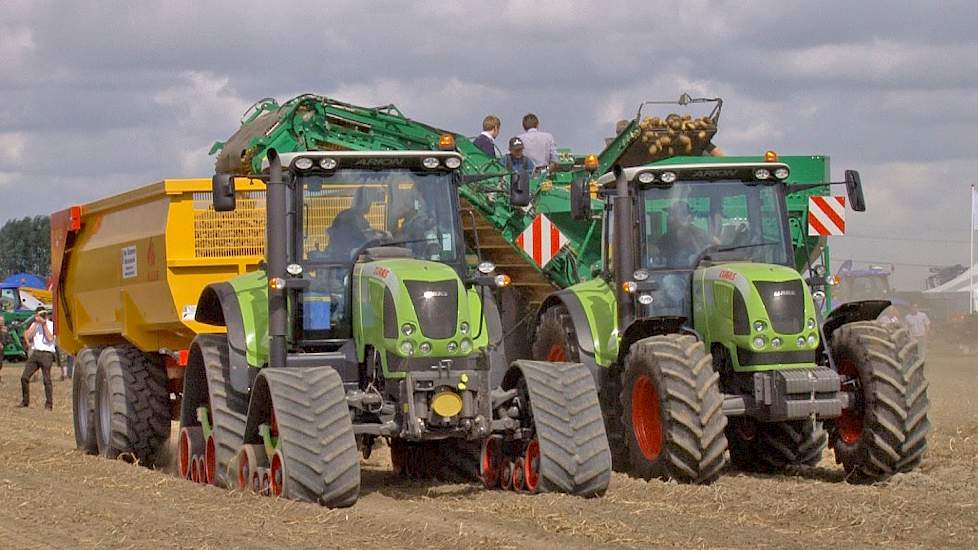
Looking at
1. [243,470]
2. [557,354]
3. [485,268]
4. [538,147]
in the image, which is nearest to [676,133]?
[538,147]

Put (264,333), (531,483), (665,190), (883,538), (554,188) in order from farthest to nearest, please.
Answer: (554,188) → (665,190) → (264,333) → (531,483) → (883,538)

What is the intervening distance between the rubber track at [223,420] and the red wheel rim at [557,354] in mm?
2969

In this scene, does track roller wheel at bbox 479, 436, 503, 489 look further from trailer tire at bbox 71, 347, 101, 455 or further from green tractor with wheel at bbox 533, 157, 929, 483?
trailer tire at bbox 71, 347, 101, 455

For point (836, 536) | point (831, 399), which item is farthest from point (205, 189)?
point (836, 536)

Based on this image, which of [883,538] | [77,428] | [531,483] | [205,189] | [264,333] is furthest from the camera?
[77,428]

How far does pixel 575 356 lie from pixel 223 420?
307 cm

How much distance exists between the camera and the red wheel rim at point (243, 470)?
10977mm

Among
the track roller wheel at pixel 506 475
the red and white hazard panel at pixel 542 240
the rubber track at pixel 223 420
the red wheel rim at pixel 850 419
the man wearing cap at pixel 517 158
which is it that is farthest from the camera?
the man wearing cap at pixel 517 158

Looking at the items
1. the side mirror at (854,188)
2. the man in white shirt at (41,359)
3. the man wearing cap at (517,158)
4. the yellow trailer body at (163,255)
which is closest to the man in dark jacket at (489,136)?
the man wearing cap at (517,158)

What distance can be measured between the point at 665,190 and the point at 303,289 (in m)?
3.30

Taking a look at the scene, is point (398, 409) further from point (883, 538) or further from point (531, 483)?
point (883, 538)

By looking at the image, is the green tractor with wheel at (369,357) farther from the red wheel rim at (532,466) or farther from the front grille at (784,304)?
the front grille at (784,304)

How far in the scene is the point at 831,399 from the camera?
11812 mm

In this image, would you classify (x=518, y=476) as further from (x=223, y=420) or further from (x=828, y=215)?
(x=828, y=215)
